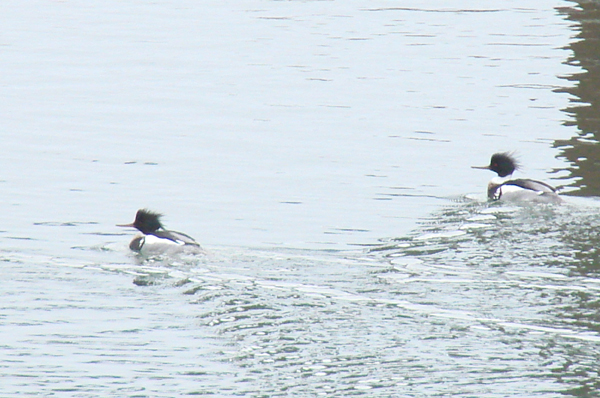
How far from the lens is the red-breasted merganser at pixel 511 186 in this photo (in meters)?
16.1

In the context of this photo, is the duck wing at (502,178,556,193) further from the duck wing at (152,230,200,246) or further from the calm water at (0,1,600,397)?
the duck wing at (152,230,200,246)

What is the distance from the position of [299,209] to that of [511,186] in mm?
3056

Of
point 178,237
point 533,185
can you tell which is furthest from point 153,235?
point 533,185

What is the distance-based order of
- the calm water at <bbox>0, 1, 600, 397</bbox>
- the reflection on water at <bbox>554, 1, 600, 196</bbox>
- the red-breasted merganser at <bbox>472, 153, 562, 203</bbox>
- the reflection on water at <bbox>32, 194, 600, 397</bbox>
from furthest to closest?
the reflection on water at <bbox>554, 1, 600, 196</bbox>
the red-breasted merganser at <bbox>472, 153, 562, 203</bbox>
the calm water at <bbox>0, 1, 600, 397</bbox>
the reflection on water at <bbox>32, 194, 600, 397</bbox>

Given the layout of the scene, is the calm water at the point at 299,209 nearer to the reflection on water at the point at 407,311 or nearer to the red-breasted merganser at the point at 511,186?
the reflection on water at the point at 407,311

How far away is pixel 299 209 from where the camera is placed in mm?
16188

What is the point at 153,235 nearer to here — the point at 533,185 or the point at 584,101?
the point at 533,185

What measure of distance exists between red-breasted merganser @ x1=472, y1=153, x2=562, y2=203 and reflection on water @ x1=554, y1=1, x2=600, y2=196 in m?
0.92

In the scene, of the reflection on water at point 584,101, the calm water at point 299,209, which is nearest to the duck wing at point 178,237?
the calm water at point 299,209

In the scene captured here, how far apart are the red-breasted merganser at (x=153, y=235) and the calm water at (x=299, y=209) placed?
0.83ft

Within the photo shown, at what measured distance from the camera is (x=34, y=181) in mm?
17562

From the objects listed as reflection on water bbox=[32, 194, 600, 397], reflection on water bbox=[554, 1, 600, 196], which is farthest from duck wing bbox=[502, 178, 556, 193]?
reflection on water bbox=[32, 194, 600, 397]

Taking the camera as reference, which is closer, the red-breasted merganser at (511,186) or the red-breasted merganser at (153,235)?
the red-breasted merganser at (153,235)

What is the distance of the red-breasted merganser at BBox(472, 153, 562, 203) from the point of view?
52.9 feet
